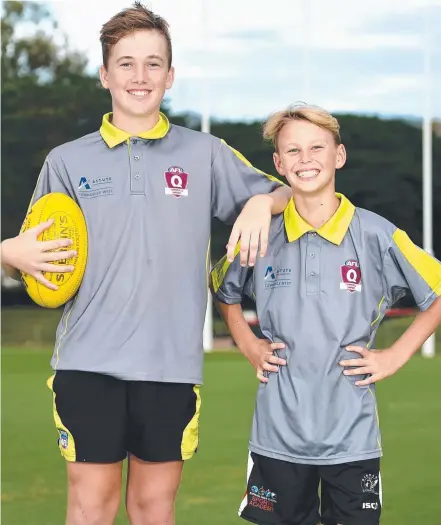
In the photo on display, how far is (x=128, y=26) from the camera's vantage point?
3006 millimetres

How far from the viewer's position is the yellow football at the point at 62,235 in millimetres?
2879

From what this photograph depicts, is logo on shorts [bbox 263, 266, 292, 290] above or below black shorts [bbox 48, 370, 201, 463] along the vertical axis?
above

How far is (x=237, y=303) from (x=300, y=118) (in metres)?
0.59

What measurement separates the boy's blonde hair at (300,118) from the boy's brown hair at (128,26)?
35cm

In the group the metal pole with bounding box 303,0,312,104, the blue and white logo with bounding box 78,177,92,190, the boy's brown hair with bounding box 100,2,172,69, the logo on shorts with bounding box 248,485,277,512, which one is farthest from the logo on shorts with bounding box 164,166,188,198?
the metal pole with bounding box 303,0,312,104

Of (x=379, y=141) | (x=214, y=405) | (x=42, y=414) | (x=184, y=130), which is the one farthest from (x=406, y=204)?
(x=184, y=130)

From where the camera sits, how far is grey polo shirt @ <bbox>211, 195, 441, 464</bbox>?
290 centimetres

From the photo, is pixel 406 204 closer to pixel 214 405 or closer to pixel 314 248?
pixel 214 405

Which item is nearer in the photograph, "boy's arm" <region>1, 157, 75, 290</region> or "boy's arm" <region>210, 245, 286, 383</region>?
"boy's arm" <region>1, 157, 75, 290</region>

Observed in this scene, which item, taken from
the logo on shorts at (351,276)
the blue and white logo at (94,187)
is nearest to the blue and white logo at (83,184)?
the blue and white logo at (94,187)

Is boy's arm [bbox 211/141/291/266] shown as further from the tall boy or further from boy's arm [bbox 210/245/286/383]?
boy's arm [bbox 210/245/286/383]

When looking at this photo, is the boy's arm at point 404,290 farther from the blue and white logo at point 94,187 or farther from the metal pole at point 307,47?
the metal pole at point 307,47

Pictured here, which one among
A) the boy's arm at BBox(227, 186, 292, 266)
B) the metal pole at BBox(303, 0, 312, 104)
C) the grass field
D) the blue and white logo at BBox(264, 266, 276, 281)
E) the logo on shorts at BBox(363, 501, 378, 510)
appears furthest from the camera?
the metal pole at BBox(303, 0, 312, 104)

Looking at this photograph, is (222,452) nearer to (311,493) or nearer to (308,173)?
(311,493)
